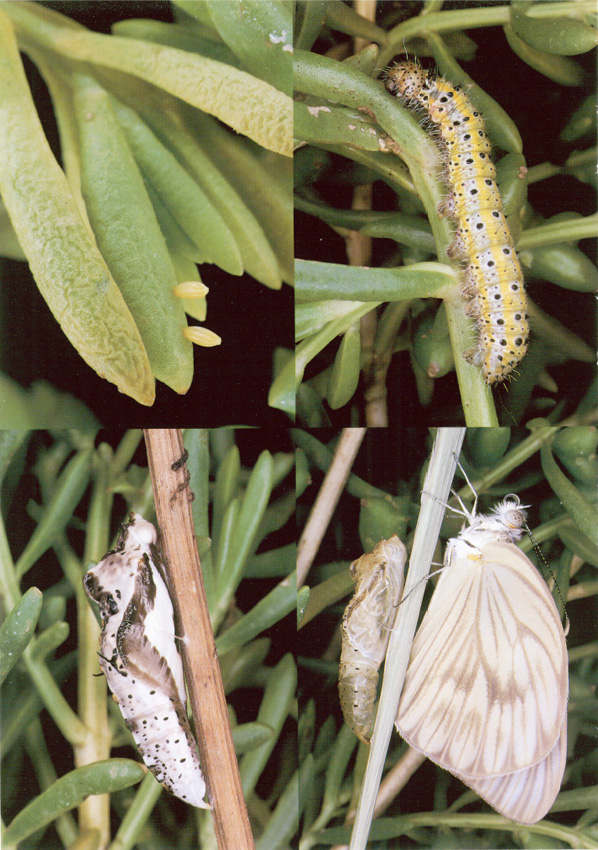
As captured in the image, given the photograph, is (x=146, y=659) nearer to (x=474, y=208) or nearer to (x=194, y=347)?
(x=194, y=347)

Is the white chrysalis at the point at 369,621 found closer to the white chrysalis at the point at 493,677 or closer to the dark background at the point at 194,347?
the white chrysalis at the point at 493,677

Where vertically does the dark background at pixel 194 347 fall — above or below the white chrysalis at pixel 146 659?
above

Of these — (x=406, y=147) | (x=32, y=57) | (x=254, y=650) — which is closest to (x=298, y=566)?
(x=254, y=650)

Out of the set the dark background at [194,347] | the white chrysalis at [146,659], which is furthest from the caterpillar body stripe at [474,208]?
the white chrysalis at [146,659]

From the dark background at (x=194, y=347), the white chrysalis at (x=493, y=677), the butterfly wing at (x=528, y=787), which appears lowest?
the butterfly wing at (x=528, y=787)

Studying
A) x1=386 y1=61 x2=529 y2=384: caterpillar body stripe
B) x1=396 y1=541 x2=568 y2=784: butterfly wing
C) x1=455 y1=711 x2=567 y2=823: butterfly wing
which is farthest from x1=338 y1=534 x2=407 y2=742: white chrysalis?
x1=386 y1=61 x2=529 y2=384: caterpillar body stripe
